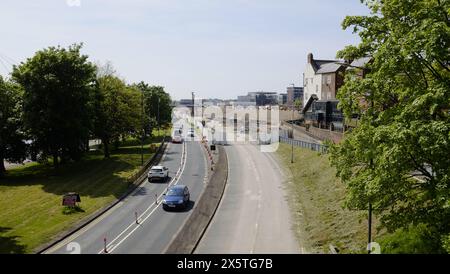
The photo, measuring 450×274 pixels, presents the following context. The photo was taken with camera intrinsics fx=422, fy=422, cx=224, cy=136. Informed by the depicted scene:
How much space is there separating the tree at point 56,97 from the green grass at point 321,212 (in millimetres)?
26604

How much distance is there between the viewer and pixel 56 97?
50156 mm

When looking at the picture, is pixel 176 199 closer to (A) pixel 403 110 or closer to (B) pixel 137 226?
(B) pixel 137 226

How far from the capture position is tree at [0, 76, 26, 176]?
170ft

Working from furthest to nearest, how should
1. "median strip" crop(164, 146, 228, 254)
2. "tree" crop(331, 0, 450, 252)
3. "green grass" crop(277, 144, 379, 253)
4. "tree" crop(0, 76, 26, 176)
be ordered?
"tree" crop(0, 76, 26, 176) < "median strip" crop(164, 146, 228, 254) < "green grass" crop(277, 144, 379, 253) < "tree" crop(331, 0, 450, 252)

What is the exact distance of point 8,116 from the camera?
53219mm

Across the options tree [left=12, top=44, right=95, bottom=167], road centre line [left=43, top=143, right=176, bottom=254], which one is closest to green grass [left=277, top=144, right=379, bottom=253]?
road centre line [left=43, top=143, right=176, bottom=254]

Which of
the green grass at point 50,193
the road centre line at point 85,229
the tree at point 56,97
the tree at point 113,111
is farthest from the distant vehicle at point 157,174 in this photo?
the tree at point 113,111

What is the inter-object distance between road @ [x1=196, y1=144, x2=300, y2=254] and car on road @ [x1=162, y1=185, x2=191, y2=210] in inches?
122

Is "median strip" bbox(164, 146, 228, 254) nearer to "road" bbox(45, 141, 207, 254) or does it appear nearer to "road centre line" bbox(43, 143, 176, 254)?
"road" bbox(45, 141, 207, 254)

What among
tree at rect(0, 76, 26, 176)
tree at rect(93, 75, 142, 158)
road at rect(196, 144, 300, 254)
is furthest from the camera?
tree at rect(93, 75, 142, 158)

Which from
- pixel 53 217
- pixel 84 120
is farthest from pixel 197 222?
pixel 84 120
